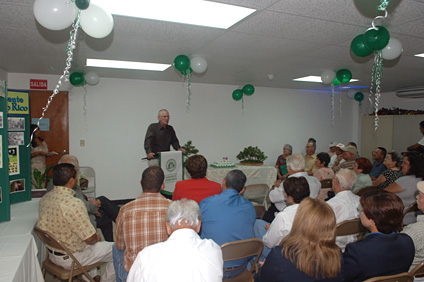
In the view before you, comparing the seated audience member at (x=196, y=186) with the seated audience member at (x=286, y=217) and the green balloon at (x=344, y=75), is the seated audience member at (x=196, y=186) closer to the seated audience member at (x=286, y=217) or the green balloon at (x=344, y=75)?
the seated audience member at (x=286, y=217)

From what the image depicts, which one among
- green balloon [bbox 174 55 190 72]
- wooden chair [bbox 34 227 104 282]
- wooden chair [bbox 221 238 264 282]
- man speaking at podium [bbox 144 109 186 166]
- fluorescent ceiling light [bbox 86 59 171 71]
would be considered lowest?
wooden chair [bbox 34 227 104 282]

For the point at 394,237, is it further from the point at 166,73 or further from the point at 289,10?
the point at 166,73

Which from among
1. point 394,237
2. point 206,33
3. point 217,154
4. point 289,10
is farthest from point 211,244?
point 217,154

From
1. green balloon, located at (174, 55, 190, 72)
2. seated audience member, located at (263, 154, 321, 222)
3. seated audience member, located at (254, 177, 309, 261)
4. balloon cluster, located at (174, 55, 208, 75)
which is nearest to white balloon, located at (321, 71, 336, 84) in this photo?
balloon cluster, located at (174, 55, 208, 75)

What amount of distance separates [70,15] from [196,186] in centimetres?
172

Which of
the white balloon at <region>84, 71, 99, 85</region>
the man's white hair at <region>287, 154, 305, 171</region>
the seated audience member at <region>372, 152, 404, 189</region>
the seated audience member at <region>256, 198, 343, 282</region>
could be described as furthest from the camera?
the white balloon at <region>84, 71, 99, 85</region>

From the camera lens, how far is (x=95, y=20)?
219 centimetres

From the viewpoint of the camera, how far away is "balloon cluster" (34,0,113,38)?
6.70ft

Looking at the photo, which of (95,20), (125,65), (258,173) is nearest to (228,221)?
(95,20)

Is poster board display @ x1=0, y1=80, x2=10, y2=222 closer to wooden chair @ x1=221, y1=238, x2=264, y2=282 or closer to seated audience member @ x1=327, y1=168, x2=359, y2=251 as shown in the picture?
wooden chair @ x1=221, y1=238, x2=264, y2=282

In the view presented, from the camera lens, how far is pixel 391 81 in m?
6.58

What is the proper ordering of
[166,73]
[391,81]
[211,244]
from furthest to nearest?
A: [391,81] < [166,73] < [211,244]

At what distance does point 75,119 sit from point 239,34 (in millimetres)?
4077

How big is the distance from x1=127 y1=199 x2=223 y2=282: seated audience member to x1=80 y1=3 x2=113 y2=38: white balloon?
1701mm
